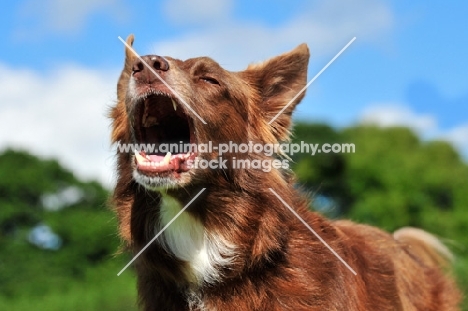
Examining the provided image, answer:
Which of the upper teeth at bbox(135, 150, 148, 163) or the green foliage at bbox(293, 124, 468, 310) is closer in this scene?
the upper teeth at bbox(135, 150, 148, 163)

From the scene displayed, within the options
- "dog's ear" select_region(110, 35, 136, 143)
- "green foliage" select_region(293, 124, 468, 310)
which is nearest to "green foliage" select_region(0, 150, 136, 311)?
"green foliage" select_region(293, 124, 468, 310)

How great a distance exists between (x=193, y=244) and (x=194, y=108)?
1.20 metres

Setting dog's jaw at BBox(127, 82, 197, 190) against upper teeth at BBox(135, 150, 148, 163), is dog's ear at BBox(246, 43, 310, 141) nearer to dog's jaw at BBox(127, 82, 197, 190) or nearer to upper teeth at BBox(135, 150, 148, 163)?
dog's jaw at BBox(127, 82, 197, 190)

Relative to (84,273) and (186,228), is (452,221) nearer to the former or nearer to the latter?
(84,273)

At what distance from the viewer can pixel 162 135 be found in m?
6.29

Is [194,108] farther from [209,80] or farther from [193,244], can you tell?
[193,244]

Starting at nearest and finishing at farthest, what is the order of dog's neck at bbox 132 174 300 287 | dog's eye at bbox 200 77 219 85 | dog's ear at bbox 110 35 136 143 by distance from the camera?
dog's neck at bbox 132 174 300 287, dog's eye at bbox 200 77 219 85, dog's ear at bbox 110 35 136 143

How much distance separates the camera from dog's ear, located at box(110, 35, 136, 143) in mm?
6598

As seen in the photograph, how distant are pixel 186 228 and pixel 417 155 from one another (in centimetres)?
6286

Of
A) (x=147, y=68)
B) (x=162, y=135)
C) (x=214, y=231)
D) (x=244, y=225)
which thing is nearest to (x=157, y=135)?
(x=162, y=135)

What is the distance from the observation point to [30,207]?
51344 millimetres

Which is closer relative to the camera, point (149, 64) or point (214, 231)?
point (149, 64)

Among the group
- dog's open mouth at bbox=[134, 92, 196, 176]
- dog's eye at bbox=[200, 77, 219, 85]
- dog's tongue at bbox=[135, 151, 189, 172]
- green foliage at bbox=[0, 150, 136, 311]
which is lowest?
green foliage at bbox=[0, 150, 136, 311]

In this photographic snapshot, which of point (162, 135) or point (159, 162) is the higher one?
point (162, 135)
